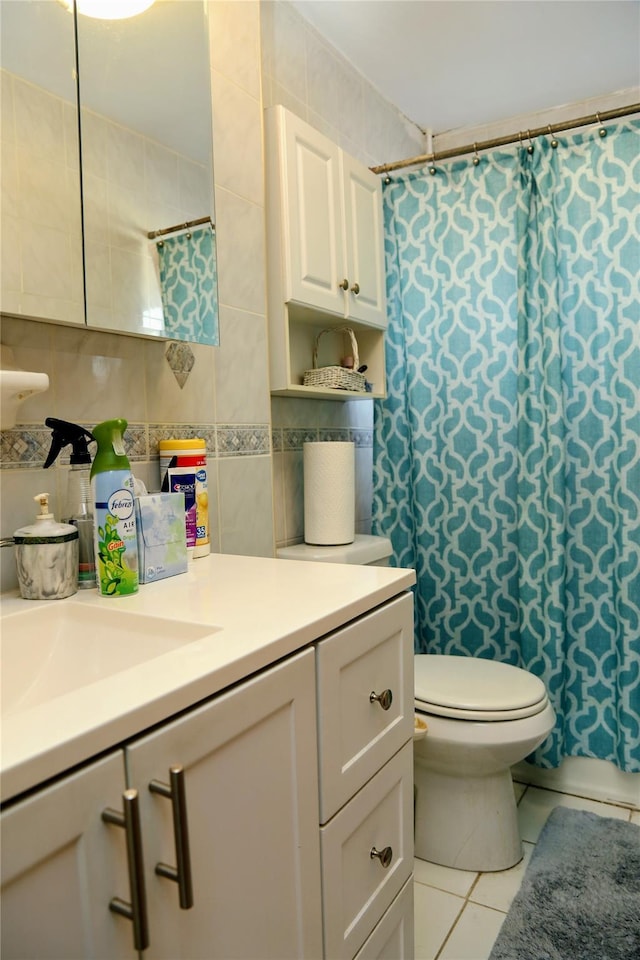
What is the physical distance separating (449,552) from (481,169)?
123 centimetres

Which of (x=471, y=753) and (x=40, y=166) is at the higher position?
(x=40, y=166)

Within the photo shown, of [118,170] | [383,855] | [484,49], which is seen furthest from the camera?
[484,49]

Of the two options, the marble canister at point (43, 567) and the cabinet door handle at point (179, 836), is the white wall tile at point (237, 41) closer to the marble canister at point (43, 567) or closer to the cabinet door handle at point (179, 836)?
the marble canister at point (43, 567)

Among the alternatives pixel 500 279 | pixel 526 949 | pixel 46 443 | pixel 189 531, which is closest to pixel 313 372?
pixel 500 279

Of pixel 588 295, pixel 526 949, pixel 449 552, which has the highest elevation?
pixel 588 295

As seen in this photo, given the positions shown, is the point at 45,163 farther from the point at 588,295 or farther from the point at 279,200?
the point at 588,295

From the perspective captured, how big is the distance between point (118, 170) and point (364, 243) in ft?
3.13

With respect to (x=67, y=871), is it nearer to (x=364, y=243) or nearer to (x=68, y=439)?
(x=68, y=439)

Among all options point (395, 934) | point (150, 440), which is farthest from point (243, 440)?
point (395, 934)

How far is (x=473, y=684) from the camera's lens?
5.59ft

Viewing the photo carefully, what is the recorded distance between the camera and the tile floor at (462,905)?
141 centimetres

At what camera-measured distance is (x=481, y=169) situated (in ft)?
6.48

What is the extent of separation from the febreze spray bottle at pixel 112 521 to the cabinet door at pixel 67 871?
439mm

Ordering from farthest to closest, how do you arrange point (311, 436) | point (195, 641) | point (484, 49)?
point (484, 49) < point (311, 436) < point (195, 641)
